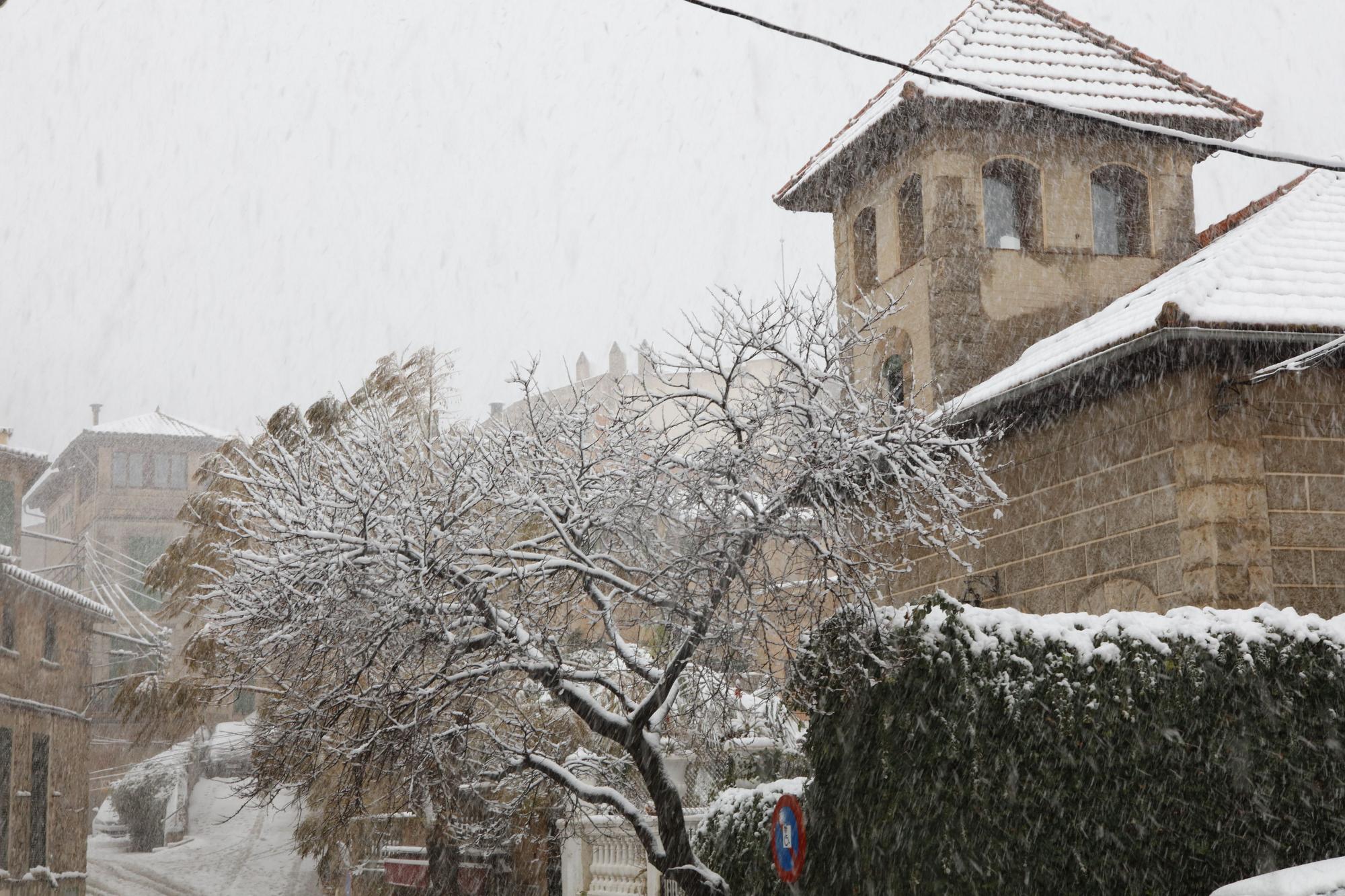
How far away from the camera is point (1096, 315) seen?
17.2 meters

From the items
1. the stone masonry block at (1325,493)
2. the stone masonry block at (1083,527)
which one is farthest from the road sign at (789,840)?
the stone masonry block at (1325,493)

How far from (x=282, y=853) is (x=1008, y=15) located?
2690 cm

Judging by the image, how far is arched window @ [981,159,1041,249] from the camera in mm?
19031

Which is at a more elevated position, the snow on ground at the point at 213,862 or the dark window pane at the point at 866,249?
the dark window pane at the point at 866,249

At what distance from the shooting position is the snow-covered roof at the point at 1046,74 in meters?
19.1

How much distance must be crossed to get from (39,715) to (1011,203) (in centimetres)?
2294

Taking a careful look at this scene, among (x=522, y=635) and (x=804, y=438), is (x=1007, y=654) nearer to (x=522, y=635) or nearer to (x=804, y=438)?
(x=804, y=438)

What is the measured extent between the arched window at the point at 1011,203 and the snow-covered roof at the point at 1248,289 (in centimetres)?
224

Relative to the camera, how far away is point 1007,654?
905 centimetres

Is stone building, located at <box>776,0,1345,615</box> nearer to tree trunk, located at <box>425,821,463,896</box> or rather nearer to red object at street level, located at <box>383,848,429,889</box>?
tree trunk, located at <box>425,821,463,896</box>

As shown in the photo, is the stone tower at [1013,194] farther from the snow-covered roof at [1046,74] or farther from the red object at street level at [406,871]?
the red object at street level at [406,871]

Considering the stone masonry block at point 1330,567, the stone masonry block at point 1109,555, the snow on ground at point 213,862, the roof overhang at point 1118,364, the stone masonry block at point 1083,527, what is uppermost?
the roof overhang at point 1118,364

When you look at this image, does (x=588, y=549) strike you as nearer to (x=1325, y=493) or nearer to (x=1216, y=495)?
(x=1216, y=495)

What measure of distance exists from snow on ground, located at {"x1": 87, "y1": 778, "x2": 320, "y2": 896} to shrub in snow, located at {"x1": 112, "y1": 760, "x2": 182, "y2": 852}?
0.52 metres
